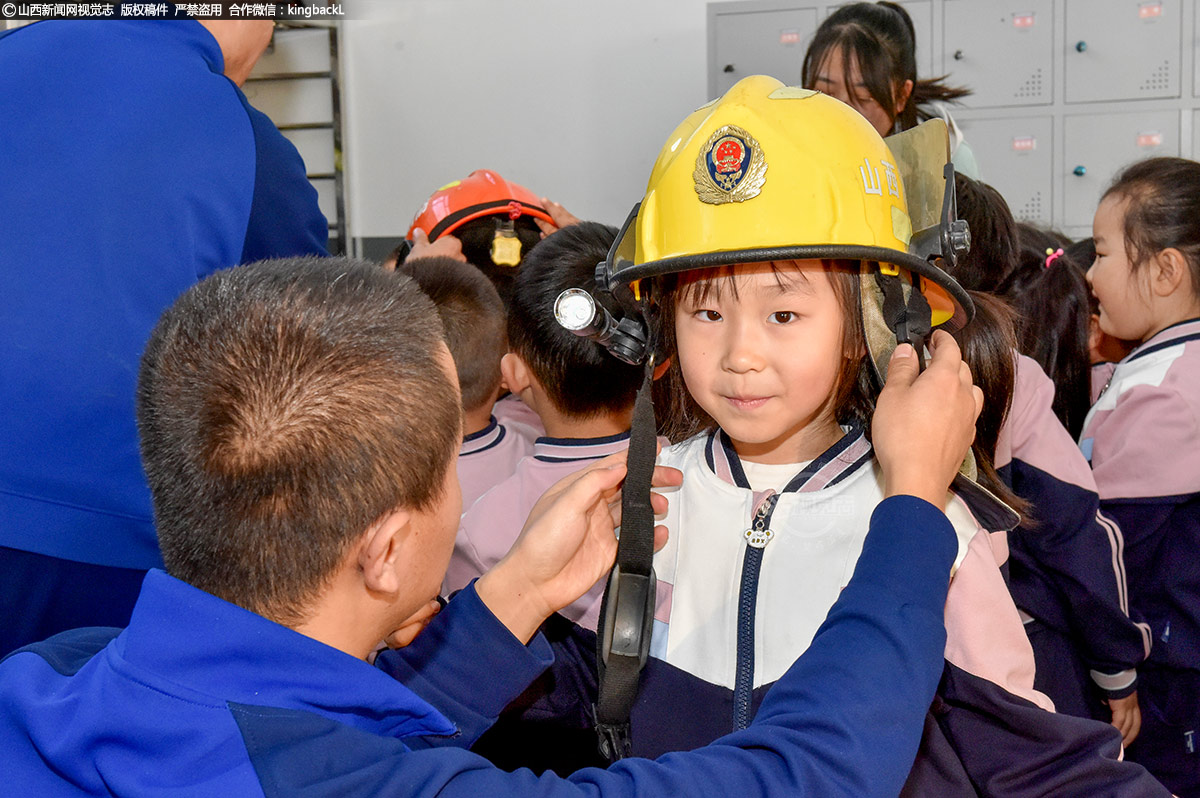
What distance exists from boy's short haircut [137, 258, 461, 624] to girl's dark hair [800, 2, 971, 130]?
94.1 inches

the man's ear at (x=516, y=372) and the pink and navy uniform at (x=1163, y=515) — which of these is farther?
the pink and navy uniform at (x=1163, y=515)

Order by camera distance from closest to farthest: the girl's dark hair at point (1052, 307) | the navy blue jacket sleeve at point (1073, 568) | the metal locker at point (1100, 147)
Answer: the navy blue jacket sleeve at point (1073, 568) < the girl's dark hair at point (1052, 307) < the metal locker at point (1100, 147)

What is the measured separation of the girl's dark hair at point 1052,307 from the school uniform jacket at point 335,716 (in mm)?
1805

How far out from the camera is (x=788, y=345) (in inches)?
51.7

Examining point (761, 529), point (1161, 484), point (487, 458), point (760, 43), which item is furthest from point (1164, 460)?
point (760, 43)

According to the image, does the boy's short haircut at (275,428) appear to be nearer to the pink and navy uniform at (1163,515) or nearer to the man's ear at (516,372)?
the man's ear at (516,372)

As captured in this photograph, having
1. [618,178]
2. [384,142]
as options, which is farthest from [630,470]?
[384,142]

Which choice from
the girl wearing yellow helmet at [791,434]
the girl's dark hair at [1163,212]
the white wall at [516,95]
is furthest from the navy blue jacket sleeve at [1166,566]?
the white wall at [516,95]

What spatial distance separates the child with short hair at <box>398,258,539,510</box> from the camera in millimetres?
2398

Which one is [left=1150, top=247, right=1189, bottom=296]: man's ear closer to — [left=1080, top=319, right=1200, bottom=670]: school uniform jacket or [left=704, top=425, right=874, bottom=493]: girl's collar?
[left=1080, top=319, right=1200, bottom=670]: school uniform jacket

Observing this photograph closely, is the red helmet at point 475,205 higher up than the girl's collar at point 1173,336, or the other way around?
the red helmet at point 475,205

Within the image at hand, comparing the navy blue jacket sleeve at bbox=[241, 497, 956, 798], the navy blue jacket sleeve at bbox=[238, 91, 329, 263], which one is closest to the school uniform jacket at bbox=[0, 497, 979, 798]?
the navy blue jacket sleeve at bbox=[241, 497, 956, 798]

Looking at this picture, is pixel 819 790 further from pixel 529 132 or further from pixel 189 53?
pixel 529 132

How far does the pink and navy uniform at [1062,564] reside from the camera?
195 centimetres
